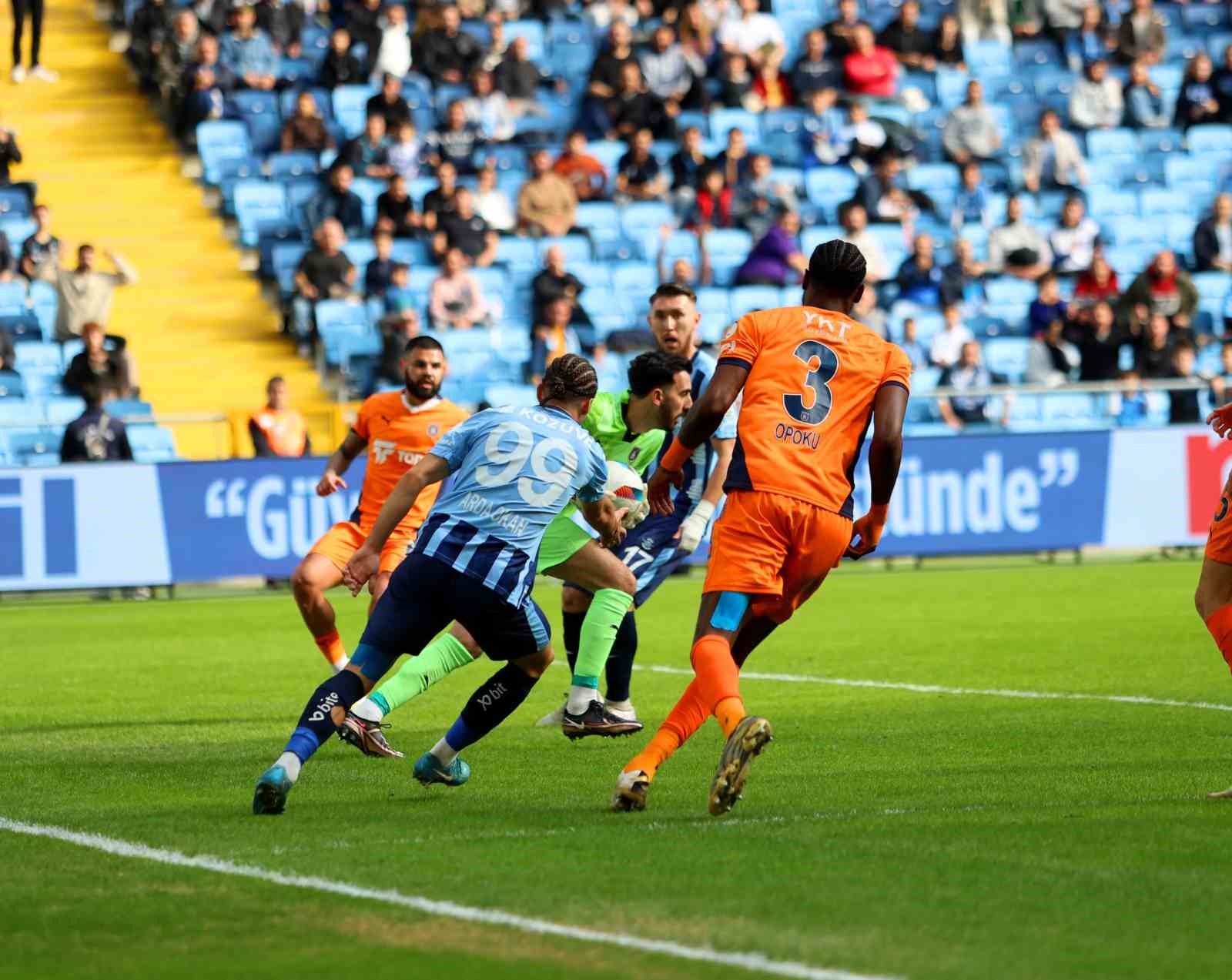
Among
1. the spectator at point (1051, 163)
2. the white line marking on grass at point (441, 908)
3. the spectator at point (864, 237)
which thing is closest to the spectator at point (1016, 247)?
the spectator at point (1051, 163)

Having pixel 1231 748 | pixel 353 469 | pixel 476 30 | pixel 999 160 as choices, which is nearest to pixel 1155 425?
pixel 999 160

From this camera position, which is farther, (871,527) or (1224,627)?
(1224,627)

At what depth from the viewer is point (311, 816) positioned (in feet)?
25.2

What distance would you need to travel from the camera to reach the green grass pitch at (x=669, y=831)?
17.7 ft

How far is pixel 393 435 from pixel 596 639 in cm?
222

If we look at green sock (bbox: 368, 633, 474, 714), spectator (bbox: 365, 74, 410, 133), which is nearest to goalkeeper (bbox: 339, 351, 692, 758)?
green sock (bbox: 368, 633, 474, 714)

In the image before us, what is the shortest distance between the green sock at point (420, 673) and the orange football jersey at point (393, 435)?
285 centimetres

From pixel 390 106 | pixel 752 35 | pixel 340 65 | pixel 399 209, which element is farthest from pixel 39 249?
pixel 752 35

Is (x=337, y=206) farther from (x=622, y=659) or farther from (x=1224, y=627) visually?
(x=1224, y=627)

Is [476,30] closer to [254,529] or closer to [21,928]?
[254,529]

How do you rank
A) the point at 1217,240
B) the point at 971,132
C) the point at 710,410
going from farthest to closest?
the point at 971,132
the point at 1217,240
the point at 710,410

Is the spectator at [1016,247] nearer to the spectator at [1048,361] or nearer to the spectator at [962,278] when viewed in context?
the spectator at [962,278]

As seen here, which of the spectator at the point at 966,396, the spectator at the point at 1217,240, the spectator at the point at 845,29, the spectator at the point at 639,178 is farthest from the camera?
the spectator at the point at 845,29

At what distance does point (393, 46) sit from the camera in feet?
84.5
